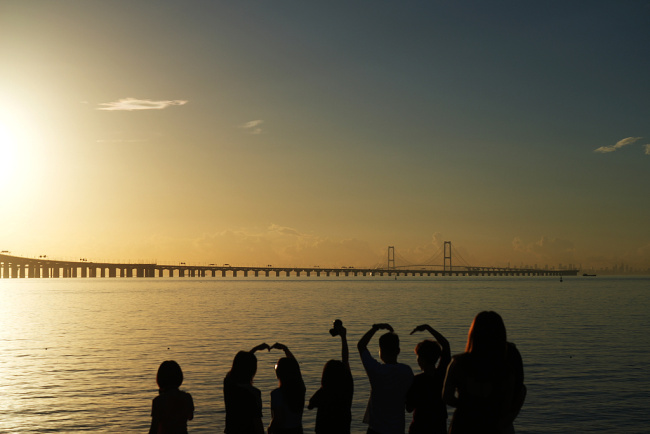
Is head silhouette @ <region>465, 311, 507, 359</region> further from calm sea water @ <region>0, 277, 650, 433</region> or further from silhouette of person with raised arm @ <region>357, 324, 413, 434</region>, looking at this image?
calm sea water @ <region>0, 277, 650, 433</region>

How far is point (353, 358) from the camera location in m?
31.4

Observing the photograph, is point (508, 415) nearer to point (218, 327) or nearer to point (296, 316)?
point (218, 327)

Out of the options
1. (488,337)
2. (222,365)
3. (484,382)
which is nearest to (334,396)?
(484,382)

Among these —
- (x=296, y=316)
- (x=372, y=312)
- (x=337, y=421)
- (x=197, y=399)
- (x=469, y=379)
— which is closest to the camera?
(x=469, y=379)

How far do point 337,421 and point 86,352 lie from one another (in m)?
31.4

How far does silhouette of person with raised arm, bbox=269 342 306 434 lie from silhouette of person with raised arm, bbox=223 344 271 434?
10.1 inches

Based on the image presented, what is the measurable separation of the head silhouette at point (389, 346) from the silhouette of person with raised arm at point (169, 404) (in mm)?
2355

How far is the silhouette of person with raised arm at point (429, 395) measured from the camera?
7.18 meters

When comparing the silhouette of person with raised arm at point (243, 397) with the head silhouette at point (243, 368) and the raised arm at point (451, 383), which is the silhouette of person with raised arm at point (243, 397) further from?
the raised arm at point (451, 383)

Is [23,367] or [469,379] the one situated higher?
[469,379]

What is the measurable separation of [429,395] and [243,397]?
2188mm

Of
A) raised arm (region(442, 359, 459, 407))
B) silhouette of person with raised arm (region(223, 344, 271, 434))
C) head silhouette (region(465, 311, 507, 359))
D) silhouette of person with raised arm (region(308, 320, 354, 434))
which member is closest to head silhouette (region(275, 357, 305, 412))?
silhouette of person with raised arm (region(308, 320, 354, 434))

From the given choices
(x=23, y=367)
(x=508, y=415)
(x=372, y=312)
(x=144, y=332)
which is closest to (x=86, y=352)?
(x=23, y=367)

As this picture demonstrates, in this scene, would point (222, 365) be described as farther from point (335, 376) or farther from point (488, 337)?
point (488, 337)
